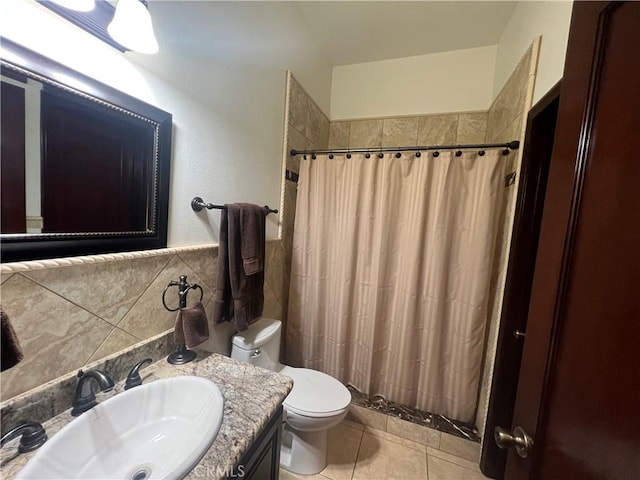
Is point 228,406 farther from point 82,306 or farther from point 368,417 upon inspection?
point 368,417

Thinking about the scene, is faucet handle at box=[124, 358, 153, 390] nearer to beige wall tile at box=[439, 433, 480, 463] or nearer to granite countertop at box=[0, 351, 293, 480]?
granite countertop at box=[0, 351, 293, 480]

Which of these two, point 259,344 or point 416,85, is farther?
point 416,85

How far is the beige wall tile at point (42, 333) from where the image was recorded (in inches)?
25.0

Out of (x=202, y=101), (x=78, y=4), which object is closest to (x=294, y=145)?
(x=202, y=101)

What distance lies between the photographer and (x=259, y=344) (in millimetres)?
1375

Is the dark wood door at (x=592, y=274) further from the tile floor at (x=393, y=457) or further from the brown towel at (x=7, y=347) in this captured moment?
the tile floor at (x=393, y=457)

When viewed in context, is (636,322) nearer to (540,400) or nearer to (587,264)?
(587,264)

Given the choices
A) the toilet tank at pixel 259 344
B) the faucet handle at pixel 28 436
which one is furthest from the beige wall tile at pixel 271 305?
the faucet handle at pixel 28 436

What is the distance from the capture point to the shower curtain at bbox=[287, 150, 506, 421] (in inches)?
63.1

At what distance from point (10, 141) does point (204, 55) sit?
0.82m

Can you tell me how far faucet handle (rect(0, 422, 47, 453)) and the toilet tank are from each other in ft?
2.54

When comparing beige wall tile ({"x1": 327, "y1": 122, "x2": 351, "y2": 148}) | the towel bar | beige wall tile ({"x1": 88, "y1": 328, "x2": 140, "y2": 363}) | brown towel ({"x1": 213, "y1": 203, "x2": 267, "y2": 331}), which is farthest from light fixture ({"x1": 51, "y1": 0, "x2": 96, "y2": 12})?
beige wall tile ({"x1": 327, "y1": 122, "x2": 351, "y2": 148})

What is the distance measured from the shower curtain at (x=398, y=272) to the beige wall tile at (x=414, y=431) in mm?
151

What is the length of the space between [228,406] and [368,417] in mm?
1343
